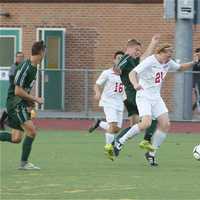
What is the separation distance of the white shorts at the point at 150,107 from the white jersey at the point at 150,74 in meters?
0.08

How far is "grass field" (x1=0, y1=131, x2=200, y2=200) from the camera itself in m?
11.1

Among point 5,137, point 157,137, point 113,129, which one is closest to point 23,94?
point 5,137

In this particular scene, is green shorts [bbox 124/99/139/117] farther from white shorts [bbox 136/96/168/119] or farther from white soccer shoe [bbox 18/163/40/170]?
white soccer shoe [bbox 18/163/40/170]

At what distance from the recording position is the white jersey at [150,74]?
14781 millimetres

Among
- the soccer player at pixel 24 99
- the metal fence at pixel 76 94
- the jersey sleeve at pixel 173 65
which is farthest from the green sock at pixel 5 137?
the metal fence at pixel 76 94

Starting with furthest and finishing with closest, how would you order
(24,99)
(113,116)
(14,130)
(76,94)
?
1. (76,94)
2. (113,116)
3. (14,130)
4. (24,99)

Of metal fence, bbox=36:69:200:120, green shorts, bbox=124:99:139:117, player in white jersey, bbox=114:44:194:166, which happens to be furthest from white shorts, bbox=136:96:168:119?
metal fence, bbox=36:69:200:120

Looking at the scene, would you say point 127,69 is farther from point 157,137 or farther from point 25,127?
point 25,127

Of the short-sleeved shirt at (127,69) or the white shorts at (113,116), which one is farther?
the white shorts at (113,116)

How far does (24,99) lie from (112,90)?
4.71 meters

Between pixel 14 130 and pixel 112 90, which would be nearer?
pixel 14 130

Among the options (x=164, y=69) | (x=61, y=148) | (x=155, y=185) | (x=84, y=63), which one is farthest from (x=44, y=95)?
(x=155, y=185)

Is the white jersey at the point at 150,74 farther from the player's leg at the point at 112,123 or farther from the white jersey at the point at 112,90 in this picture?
the white jersey at the point at 112,90

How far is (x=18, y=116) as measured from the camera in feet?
45.1
